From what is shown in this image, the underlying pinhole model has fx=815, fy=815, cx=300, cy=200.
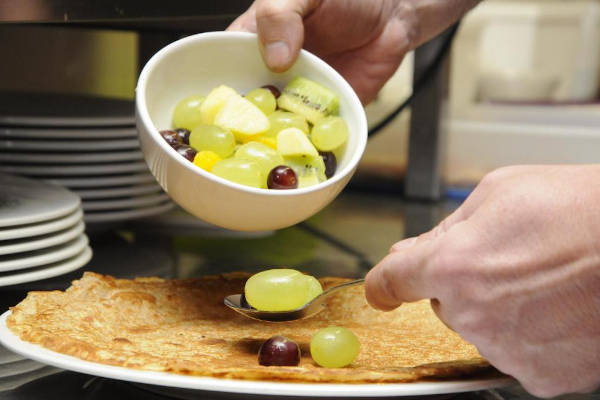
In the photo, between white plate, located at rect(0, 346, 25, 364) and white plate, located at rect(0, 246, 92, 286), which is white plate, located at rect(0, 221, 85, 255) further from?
white plate, located at rect(0, 346, 25, 364)

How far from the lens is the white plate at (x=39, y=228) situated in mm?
979

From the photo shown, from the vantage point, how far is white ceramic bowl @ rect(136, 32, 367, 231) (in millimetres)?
829

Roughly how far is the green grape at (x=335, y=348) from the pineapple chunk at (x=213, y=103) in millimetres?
330

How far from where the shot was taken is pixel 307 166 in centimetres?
95

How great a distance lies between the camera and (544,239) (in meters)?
0.62

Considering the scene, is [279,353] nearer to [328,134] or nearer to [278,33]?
[328,134]

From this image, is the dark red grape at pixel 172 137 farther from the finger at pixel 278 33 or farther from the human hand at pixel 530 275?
the human hand at pixel 530 275

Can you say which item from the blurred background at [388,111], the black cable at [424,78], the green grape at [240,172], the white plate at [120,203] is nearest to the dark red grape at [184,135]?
the green grape at [240,172]

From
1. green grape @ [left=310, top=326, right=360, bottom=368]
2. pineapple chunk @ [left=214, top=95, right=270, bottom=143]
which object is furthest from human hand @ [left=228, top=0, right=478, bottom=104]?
green grape @ [left=310, top=326, right=360, bottom=368]

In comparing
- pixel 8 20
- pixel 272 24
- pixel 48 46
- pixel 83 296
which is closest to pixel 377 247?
pixel 272 24

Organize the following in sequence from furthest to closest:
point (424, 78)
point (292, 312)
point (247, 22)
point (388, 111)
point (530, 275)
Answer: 1. point (388, 111)
2. point (424, 78)
3. point (247, 22)
4. point (292, 312)
5. point (530, 275)

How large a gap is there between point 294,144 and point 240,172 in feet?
0.39

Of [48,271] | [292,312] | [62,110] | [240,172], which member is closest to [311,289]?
[292,312]

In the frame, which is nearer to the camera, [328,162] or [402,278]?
[402,278]
